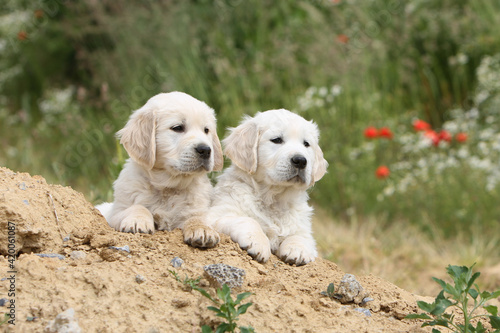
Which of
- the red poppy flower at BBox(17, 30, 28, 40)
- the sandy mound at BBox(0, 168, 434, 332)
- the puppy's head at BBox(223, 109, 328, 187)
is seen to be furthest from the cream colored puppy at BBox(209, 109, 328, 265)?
the red poppy flower at BBox(17, 30, 28, 40)

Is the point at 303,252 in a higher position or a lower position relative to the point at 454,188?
lower

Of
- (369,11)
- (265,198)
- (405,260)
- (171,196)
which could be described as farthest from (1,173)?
(369,11)

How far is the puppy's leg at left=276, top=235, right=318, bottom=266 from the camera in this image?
4.02 metres

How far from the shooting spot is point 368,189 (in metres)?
7.70

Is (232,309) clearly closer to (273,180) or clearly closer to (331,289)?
(331,289)

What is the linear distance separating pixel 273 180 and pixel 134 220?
101 cm

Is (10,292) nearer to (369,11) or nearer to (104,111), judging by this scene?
(104,111)

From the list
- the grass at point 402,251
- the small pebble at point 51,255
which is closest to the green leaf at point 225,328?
the small pebble at point 51,255

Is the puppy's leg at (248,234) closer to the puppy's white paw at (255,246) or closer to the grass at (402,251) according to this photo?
the puppy's white paw at (255,246)

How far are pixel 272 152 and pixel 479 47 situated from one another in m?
6.63

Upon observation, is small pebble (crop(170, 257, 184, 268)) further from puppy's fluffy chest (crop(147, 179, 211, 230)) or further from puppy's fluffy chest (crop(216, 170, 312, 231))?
puppy's fluffy chest (crop(216, 170, 312, 231))

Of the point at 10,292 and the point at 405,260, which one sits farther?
the point at 405,260

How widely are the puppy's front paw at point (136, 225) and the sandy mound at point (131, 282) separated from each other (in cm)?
6

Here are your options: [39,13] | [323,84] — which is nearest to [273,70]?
[323,84]
